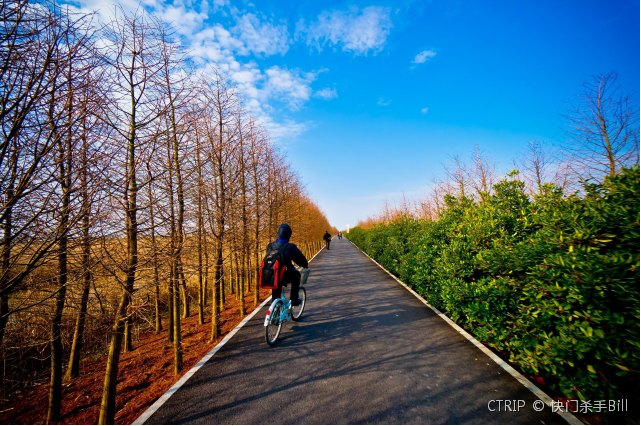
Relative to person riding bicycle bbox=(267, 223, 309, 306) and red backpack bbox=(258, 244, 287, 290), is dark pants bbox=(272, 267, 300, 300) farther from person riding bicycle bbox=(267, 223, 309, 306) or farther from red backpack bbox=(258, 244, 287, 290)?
red backpack bbox=(258, 244, 287, 290)

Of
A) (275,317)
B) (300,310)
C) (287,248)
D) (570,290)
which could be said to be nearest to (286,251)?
(287,248)

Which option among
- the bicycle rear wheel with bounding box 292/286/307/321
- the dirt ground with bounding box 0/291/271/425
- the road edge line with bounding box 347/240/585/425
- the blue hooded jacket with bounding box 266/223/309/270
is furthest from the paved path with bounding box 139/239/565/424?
the blue hooded jacket with bounding box 266/223/309/270

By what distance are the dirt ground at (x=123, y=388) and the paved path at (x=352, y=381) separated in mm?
925

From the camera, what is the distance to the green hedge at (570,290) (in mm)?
2238

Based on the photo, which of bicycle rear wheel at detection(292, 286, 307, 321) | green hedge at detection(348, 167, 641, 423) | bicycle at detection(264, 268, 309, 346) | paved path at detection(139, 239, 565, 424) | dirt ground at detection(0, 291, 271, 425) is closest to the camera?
green hedge at detection(348, 167, 641, 423)

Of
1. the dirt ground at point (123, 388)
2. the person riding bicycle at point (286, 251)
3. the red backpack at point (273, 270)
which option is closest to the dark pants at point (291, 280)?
the person riding bicycle at point (286, 251)

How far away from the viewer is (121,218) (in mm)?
3229

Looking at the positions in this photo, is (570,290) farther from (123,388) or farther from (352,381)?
(123,388)

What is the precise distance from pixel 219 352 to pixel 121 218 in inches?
112

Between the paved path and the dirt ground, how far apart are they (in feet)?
3.03

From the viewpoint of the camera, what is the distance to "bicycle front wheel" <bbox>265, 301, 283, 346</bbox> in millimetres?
4320

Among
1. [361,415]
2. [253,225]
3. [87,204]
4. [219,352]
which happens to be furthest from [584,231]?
[253,225]

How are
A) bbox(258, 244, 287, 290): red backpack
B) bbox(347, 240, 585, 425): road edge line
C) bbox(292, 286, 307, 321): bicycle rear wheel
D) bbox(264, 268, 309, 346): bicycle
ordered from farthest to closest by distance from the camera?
bbox(292, 286, 307, 321): bicycle rear wheel < bbox(258, 244, 287, 290): red backpack < bbox(264, 268, 309, 346): bicycle < bbox(347, 240, 585, 425): road edge line

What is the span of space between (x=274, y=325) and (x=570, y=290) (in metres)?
4.62
